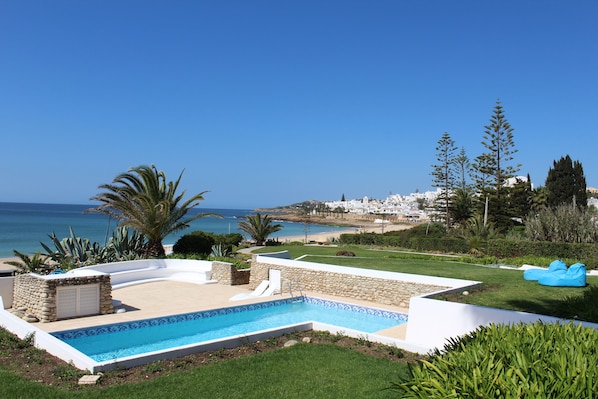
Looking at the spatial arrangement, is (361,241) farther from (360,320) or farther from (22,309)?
(22,309)

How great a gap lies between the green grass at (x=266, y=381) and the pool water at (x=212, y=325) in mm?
2137

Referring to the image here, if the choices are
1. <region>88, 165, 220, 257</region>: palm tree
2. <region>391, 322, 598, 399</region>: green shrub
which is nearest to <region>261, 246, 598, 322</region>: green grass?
<region>391, 322, 598, 399</region>: green shrub

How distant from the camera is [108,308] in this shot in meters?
10.1

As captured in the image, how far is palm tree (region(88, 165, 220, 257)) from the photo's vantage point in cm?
1698

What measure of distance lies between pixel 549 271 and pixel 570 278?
1.70ft

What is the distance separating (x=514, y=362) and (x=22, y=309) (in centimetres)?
1057

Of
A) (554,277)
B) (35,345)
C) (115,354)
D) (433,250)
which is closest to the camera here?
(35,345)

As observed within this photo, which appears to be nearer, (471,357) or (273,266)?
(471,357)

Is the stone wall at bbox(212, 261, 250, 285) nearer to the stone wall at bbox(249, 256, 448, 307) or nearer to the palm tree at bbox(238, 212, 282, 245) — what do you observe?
the stone wall at bbox(249, 256, 448, 307)

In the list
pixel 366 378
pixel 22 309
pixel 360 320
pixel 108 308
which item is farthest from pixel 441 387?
pixel 22 309

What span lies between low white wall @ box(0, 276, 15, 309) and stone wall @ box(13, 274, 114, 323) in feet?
1.58

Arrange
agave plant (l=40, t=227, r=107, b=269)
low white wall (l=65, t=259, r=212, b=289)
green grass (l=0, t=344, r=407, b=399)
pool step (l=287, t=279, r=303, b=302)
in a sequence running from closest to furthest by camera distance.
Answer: green grass (l=0, t=344, r=407, b=399) → pool step (l=287, t=279, r=303, b=302) → low white wall (l=65, t=259, r=212, b=289) → agave plant (l=40, t=227, r=107, b=269)

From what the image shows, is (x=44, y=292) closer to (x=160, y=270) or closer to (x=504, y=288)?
(x=160, y=270)

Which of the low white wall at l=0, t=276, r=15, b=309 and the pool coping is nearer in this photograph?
the pool coping
